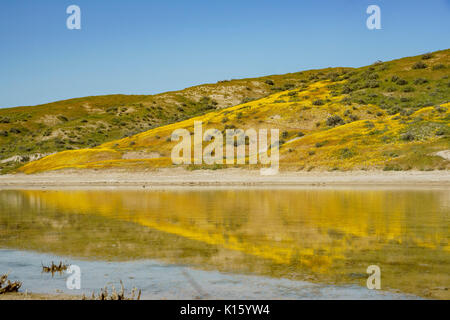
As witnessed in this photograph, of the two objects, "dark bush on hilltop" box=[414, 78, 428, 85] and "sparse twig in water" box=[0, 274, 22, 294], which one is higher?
"dark bush on hilltop" box=[414, 78, 428, 85]

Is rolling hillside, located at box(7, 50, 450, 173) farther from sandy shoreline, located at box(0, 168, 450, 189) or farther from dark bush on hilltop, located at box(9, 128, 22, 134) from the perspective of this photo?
dark bush on hilltop, located at box(9, 128, 22, 134)

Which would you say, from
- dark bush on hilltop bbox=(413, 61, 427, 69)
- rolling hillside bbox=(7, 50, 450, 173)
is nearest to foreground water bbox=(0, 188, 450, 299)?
rolling hillside bbox=(7, 50, 450, 173)

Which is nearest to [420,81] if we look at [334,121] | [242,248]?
[334,121]

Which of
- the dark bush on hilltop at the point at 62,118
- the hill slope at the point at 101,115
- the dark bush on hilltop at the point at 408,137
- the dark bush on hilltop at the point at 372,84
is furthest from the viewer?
the dark bush on hilltop at the point at 62,118

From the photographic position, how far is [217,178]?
44.5 m

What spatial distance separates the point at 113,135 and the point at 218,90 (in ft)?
117

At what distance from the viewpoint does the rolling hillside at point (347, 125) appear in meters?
44.3

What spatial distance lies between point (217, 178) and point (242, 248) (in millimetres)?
32225

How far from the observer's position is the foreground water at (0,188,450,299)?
28.9ft

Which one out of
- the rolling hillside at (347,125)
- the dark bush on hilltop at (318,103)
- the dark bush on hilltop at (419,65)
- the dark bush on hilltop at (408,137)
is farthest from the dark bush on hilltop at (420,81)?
the dark bush on hilltop at (408,137)

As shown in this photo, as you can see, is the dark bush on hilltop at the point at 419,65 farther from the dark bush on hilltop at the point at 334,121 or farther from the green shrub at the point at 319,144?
the green shrub at the point at 319,144

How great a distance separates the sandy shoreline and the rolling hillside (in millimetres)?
1904

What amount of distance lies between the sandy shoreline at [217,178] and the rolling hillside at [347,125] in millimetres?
1904

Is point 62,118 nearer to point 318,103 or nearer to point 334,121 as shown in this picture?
point 318,103
